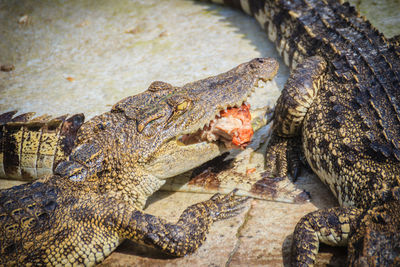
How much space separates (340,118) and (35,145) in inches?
108

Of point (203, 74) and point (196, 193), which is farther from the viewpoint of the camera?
point (203, 74)

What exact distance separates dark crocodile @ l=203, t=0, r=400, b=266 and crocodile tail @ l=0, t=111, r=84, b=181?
1896mm

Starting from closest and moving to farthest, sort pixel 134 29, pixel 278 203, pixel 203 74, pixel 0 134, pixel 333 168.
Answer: pixel 333 168 → pixel 278 203 → pixel 0 134 → pixel 203 74 → pixel 134 29

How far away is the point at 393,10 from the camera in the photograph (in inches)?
215

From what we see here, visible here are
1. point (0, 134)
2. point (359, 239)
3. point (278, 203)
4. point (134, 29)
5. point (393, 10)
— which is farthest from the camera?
point (134, 29)

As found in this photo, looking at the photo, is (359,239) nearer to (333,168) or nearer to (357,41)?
(333,168)

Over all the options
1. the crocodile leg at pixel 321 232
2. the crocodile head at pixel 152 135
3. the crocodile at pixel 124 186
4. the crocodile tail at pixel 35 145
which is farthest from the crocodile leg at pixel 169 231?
the crocodile tail at pixel 35 145

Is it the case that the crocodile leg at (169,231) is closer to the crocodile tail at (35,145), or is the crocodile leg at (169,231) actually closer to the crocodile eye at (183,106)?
the crocodile eye at (183,106)

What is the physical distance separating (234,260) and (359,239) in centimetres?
84

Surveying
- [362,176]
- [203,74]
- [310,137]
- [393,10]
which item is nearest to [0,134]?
[203,74]

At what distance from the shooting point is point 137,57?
566cm

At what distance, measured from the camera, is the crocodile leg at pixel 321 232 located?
8.39 feet

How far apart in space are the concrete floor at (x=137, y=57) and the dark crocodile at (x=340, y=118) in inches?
12.6

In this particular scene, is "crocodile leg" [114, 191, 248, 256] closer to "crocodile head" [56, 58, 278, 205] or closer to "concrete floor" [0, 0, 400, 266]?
"concrete floor" [0, 0, 400, 266]
